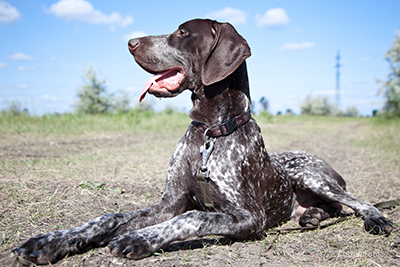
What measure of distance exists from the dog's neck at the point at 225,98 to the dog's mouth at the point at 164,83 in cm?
23

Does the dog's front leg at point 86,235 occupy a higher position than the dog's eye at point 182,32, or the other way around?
the dog's eye at point 182,32

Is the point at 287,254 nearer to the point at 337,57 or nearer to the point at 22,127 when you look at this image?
the point at 22,127

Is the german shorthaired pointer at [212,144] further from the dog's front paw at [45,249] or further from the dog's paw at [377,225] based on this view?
the dog's front paw at [45,249]

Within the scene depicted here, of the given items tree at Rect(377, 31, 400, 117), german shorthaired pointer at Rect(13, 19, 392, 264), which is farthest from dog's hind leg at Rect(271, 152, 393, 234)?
tree at Rect(377, 31, 400, 117)

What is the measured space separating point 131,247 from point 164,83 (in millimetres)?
1600

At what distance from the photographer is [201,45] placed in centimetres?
302

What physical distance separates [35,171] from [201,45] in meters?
3.32

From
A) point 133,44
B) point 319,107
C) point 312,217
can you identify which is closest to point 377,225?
point 312,217

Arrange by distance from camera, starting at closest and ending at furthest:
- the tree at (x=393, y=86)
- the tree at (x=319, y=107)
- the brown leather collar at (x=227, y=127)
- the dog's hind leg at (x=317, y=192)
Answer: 1. the brown leather collar at (x=227, y=127)
2. the dog's hind leg at (x=317, y=192)
3. the tree at (x=393, y=86)
4. the tree at (x=319, y=107)

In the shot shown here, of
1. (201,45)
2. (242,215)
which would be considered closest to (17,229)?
(242,215)

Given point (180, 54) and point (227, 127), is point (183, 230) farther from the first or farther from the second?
point (180, 54)

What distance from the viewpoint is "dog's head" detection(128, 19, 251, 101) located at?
3.00 m

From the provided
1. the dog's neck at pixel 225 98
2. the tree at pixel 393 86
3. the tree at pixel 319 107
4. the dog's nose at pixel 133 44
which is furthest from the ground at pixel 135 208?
the tree at pixel 319 107

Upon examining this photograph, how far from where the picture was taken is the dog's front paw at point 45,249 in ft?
6.84
